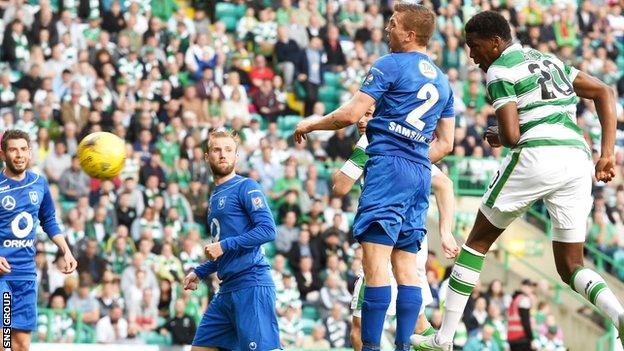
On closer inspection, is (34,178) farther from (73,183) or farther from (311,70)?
(311,70)

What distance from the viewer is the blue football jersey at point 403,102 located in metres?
9.32

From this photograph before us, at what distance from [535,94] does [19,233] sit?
15.5 ft

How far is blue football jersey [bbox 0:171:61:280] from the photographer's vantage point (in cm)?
1130

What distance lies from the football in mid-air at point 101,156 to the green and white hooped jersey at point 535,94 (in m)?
3.87

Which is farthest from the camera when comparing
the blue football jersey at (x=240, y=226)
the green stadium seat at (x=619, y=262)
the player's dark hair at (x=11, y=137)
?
the green stadium seat at (x=619, y=262)

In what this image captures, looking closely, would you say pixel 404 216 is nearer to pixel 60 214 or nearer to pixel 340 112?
pixel 340 112

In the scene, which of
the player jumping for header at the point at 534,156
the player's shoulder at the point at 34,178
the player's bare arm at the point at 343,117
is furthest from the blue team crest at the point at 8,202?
the player jumping for header at the point at 534,156

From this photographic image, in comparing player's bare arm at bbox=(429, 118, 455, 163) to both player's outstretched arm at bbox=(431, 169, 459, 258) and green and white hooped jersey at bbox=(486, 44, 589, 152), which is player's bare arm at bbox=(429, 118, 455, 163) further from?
green and white hooped jersey at bbox=(486, 44, 589, 152)

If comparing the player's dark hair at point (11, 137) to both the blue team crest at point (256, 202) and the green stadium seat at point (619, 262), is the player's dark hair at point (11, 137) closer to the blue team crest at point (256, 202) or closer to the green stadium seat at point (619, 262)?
the blue team crest at point (256, 202)

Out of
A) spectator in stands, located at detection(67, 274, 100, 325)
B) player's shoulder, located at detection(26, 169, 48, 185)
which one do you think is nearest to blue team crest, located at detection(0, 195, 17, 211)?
player's shoulder, located at detection(26, 169, 48, 185)

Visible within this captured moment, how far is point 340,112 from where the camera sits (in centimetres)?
914

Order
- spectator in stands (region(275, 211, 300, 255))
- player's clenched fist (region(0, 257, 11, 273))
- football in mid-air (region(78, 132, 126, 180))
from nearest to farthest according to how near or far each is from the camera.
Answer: player's clenched fist (region(0, 257, 11, 273))
football in mid-air (region(78, 132, 126, 180))
spectator in stands (region(275, 211, 300, 255))

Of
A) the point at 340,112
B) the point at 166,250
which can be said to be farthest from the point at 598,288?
the point at 166,250

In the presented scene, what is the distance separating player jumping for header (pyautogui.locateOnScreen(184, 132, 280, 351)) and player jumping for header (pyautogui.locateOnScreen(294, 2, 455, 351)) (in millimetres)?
1068
